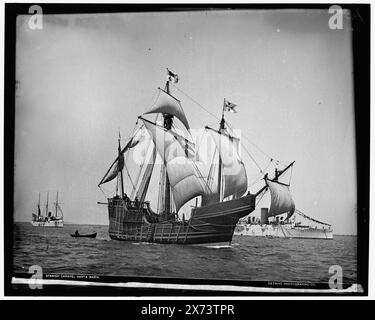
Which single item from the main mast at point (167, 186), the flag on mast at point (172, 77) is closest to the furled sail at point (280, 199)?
the main mast at point (167, 186)

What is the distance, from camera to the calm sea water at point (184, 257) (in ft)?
9.41

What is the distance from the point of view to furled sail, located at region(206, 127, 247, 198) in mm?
2873

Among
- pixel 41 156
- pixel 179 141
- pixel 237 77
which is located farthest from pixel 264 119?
pixel 41 156

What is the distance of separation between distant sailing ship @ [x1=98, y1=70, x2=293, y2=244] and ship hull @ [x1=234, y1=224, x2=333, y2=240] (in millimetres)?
75

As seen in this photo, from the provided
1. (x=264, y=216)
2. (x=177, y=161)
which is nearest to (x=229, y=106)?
(x=177, y=161)

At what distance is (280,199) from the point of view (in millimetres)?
2824

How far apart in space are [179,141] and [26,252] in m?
1.16

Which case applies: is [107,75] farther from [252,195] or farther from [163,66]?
[252,195]

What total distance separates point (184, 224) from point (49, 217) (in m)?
0.81

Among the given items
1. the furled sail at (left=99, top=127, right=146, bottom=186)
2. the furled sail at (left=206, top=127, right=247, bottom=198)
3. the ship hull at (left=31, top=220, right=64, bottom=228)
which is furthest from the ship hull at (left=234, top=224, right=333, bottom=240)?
the ship hull at (left=31, top=220, right=64, bottom=228)

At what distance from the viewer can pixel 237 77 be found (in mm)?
2910

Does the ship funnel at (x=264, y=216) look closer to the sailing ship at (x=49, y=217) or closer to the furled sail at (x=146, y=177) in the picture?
the furled sail at (x=146, y=177)

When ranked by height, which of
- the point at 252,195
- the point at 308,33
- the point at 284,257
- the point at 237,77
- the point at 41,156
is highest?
the point at 308,33

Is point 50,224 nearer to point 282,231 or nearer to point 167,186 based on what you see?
point 167,186
